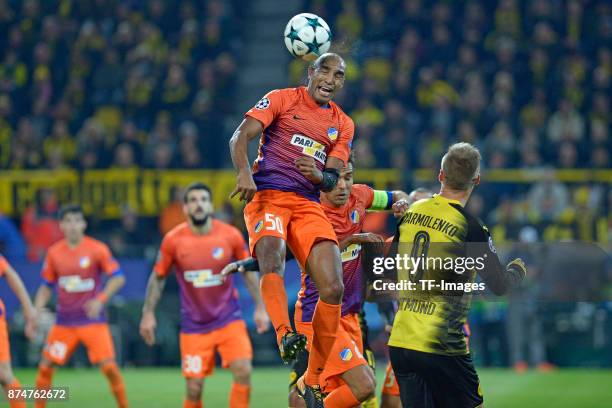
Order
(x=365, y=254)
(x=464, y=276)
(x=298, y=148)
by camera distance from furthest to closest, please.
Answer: (x=365, y=254) → (x=298, y=148) → (x=464, y=276)

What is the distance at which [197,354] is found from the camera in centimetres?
956

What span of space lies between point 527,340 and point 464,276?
9097 mm

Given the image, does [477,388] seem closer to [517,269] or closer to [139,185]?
[517,269]

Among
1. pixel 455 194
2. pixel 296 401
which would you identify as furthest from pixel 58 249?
pixel 455 194

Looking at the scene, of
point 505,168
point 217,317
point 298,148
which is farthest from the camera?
point 505,168

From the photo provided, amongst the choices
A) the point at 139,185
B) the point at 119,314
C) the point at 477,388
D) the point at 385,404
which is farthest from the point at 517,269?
the point at 139,185

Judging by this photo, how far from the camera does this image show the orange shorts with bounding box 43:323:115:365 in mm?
10938

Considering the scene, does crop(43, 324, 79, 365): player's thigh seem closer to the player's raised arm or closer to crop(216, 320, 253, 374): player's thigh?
crop(216, 320, 253, 374): player's thigh

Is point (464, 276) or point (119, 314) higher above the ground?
point (464, 276)

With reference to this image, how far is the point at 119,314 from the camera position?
15.2 meters

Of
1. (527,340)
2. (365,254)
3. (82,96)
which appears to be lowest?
(527,340)

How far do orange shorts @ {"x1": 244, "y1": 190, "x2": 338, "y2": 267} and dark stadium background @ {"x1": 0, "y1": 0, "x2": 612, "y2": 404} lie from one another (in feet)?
24.0

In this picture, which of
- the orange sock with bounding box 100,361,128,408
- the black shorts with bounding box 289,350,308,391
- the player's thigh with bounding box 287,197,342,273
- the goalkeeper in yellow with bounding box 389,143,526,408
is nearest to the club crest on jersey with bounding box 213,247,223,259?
the orange sock with bounding box 100,361,128,408

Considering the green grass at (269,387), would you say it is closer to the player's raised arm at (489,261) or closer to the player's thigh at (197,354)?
the player's thigh at (197,354)
